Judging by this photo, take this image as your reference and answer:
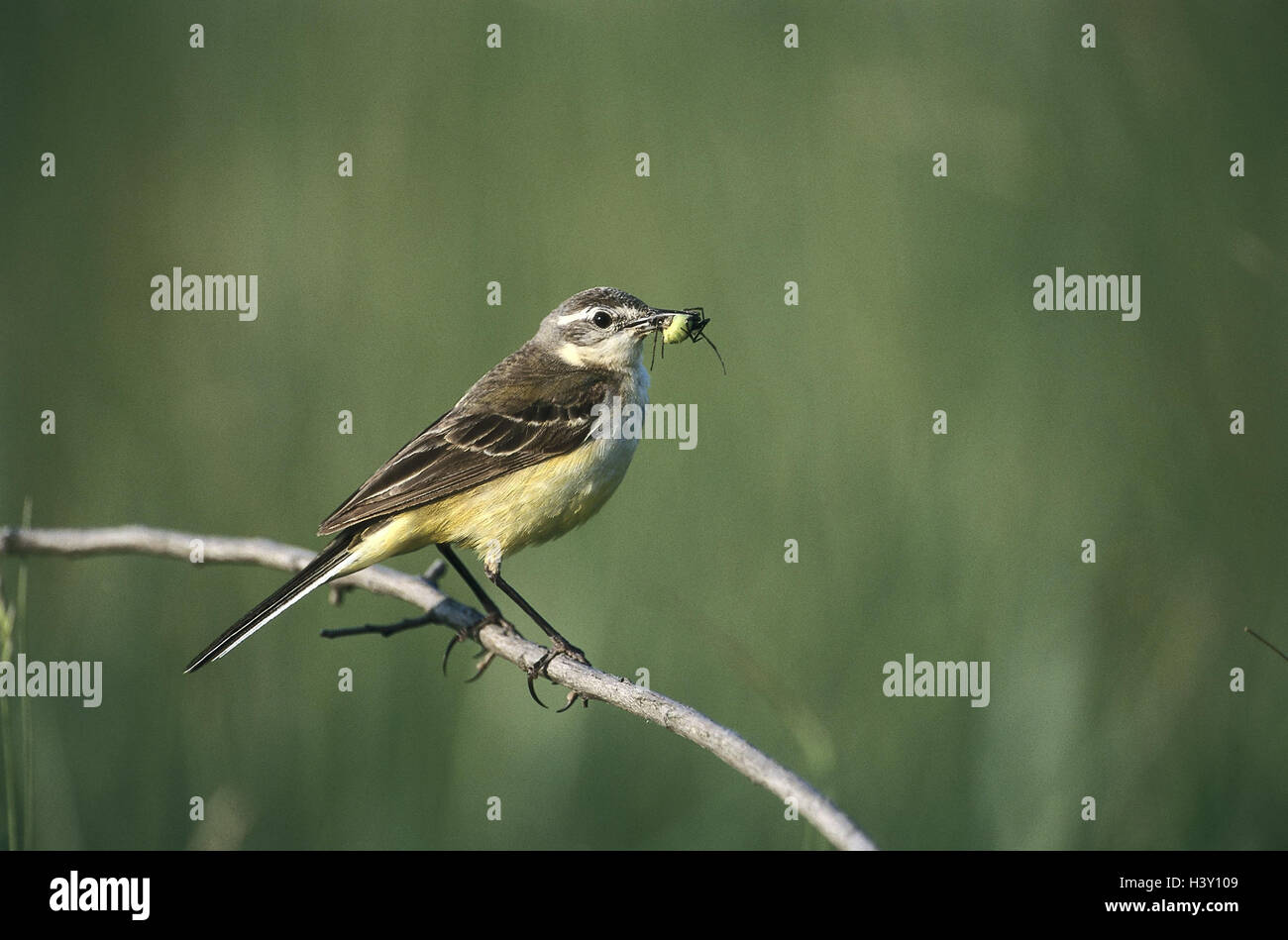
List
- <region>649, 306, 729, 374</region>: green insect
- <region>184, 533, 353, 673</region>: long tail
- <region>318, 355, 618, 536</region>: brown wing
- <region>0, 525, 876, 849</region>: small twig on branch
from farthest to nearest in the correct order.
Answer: <region>649, 306, 729, 374</region>: green insect, <region>318, 355, 618, 536</region>: brown wing, <region>184, 533, 353, 673</region>: long tail, <region>0, 525, 876, 849</region>: small twig on branch

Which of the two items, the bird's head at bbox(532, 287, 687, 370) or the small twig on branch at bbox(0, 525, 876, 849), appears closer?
the small twig on branch at bbox(0, 525, 876, 849)

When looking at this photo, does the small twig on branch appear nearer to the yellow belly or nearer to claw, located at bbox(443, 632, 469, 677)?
claw, located at bbox(443, 632, 469, 677)

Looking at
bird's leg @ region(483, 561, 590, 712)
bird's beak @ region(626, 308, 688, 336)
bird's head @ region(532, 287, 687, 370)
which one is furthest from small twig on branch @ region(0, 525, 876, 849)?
bird's beak @ region(626, 308, 688, 336)

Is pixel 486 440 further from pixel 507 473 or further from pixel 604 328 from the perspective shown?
pixel 604 328

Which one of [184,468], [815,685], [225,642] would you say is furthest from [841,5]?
[225,642]

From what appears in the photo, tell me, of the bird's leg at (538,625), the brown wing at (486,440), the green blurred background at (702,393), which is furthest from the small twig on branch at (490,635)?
the green blurred background at (702,393)

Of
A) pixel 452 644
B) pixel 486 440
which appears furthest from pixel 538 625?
pixel 486 440

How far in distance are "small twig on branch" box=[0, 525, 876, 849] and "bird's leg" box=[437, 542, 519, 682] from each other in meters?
0.04

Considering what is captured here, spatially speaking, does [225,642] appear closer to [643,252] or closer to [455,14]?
[643,252]

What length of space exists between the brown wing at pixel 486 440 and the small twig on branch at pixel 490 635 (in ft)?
1.21

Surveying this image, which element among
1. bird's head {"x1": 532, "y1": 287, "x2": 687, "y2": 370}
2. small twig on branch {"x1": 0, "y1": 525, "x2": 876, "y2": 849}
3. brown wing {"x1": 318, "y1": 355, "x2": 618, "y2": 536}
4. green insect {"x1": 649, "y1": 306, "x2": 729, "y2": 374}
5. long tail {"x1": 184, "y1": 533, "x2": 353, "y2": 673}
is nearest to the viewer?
small twig on branch {"x1": 0, "y1": 525, "x2": 876, "y2": 849}

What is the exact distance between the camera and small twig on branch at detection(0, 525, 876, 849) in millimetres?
2520

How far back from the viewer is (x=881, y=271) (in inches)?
304

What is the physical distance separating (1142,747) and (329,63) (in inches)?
273
